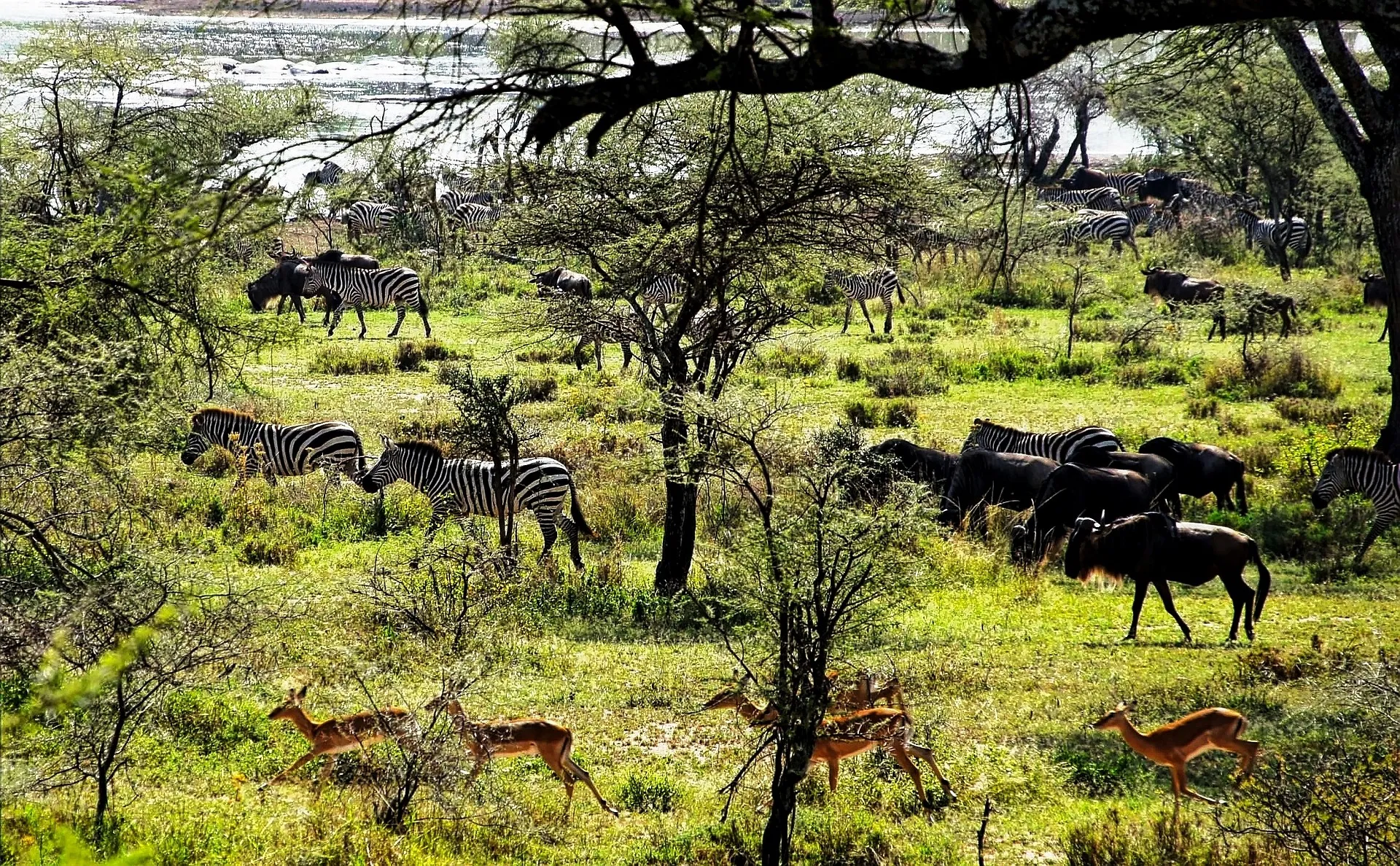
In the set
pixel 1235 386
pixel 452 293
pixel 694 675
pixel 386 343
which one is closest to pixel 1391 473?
pixel 1235 386

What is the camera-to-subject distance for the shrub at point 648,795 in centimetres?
707

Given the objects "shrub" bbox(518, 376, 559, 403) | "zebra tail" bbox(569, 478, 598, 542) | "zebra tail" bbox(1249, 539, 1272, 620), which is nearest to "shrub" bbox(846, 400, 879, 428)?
"shrub" bbox(518, 376, 559, 403)

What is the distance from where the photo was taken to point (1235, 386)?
19328mm

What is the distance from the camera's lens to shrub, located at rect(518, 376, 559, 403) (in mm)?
19844

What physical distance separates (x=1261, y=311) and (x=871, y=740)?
1656cm

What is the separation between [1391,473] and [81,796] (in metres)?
12.1

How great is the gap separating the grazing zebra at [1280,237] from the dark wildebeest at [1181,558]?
1942 centimetres

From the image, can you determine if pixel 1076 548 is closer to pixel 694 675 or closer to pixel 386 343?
pixel 694 675

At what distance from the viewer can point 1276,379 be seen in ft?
62.9

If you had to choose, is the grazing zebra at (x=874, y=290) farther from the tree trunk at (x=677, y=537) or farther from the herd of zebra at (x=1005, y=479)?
the tree trunk at (x=677, y=537)

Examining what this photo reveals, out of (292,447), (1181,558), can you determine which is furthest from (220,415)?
(1181,558)

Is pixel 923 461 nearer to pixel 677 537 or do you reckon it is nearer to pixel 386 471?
pixel 677 537

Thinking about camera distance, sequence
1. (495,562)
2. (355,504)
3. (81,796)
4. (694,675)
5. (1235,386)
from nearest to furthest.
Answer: (81,796) → (694,675) → (495,562) → (355,504) → (1235,386)

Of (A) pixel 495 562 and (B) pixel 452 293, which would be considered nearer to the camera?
(A) pixel 495 562
